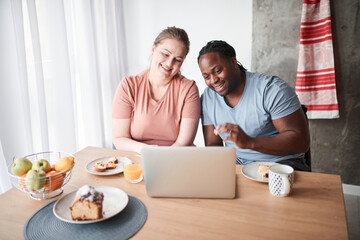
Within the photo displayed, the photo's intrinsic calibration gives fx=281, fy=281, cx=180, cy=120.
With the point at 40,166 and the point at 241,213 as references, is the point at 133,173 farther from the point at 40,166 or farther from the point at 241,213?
the point at 241,213

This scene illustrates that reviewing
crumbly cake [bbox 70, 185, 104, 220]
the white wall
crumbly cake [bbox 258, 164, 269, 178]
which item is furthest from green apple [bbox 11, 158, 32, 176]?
the white wall

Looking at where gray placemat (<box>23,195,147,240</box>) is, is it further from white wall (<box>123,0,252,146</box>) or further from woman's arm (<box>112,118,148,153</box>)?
white wall (<box>123,0,252,146</box>)

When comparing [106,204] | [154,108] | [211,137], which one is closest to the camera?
[106,204]

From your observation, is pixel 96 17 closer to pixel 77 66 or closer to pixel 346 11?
pixel 77 66

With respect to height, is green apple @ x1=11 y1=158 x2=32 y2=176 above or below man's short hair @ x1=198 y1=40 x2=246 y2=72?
below

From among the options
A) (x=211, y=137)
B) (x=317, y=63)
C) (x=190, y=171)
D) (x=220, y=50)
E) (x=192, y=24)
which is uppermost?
(x=192, y=24)

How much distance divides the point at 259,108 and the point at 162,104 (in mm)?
606

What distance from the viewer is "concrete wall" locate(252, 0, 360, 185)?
2.24 metres

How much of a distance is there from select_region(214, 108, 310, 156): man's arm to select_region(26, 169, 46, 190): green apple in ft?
2.77

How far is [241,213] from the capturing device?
2.98ft

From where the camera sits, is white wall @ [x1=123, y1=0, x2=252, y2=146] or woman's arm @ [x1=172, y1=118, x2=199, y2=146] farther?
white wall @ [x1=123, y1=0, x2=252, y2=146]

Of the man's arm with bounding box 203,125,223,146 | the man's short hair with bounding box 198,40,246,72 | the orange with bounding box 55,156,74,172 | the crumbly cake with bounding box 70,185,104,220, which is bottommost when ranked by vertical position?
the man's arm with bounding box 203,125,223,146

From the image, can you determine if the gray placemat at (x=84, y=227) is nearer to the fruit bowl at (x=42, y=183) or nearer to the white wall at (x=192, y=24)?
the fruit bowl at (x=42, y=183)

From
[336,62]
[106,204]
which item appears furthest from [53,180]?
[336,62]
